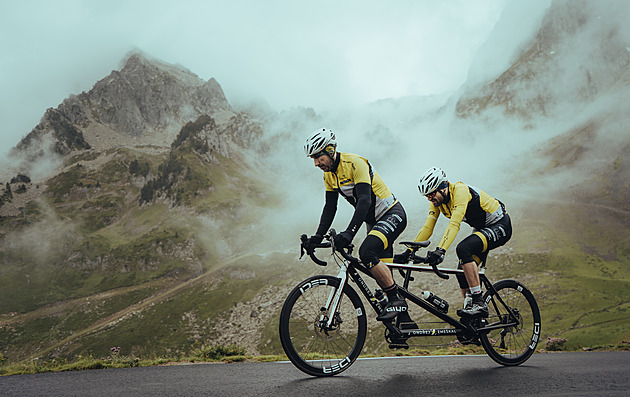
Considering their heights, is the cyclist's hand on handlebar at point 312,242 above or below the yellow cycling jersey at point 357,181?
below

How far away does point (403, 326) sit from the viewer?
6762 millimetres

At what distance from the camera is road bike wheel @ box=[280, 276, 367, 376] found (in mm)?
6262

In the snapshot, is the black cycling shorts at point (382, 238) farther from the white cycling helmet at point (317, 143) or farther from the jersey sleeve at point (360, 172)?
the white cycling helmet at point (317, 143)

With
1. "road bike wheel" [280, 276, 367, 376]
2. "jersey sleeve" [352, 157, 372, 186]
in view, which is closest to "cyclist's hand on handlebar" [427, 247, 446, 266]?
"road bike wheel" [280, 276, 367, 376]

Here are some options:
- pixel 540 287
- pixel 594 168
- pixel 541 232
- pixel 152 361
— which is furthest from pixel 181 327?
pixel 594 168

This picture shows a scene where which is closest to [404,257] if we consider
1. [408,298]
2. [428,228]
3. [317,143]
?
[408,298]

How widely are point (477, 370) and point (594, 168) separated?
182 metres

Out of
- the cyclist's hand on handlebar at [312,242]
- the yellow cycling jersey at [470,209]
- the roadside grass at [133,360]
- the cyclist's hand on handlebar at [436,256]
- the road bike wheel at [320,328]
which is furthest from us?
the roadside grass at [133,360]

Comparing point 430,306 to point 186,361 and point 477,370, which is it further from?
point 186,361

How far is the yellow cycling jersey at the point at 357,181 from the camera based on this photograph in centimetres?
716

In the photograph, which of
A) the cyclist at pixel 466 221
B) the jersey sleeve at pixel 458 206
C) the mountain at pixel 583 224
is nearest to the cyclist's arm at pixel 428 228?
the cyclist at pixel 466 221

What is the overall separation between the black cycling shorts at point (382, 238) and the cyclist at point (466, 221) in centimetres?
31

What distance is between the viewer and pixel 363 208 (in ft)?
22.3

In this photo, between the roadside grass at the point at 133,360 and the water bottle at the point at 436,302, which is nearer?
the water bottle at the point at 436,302
